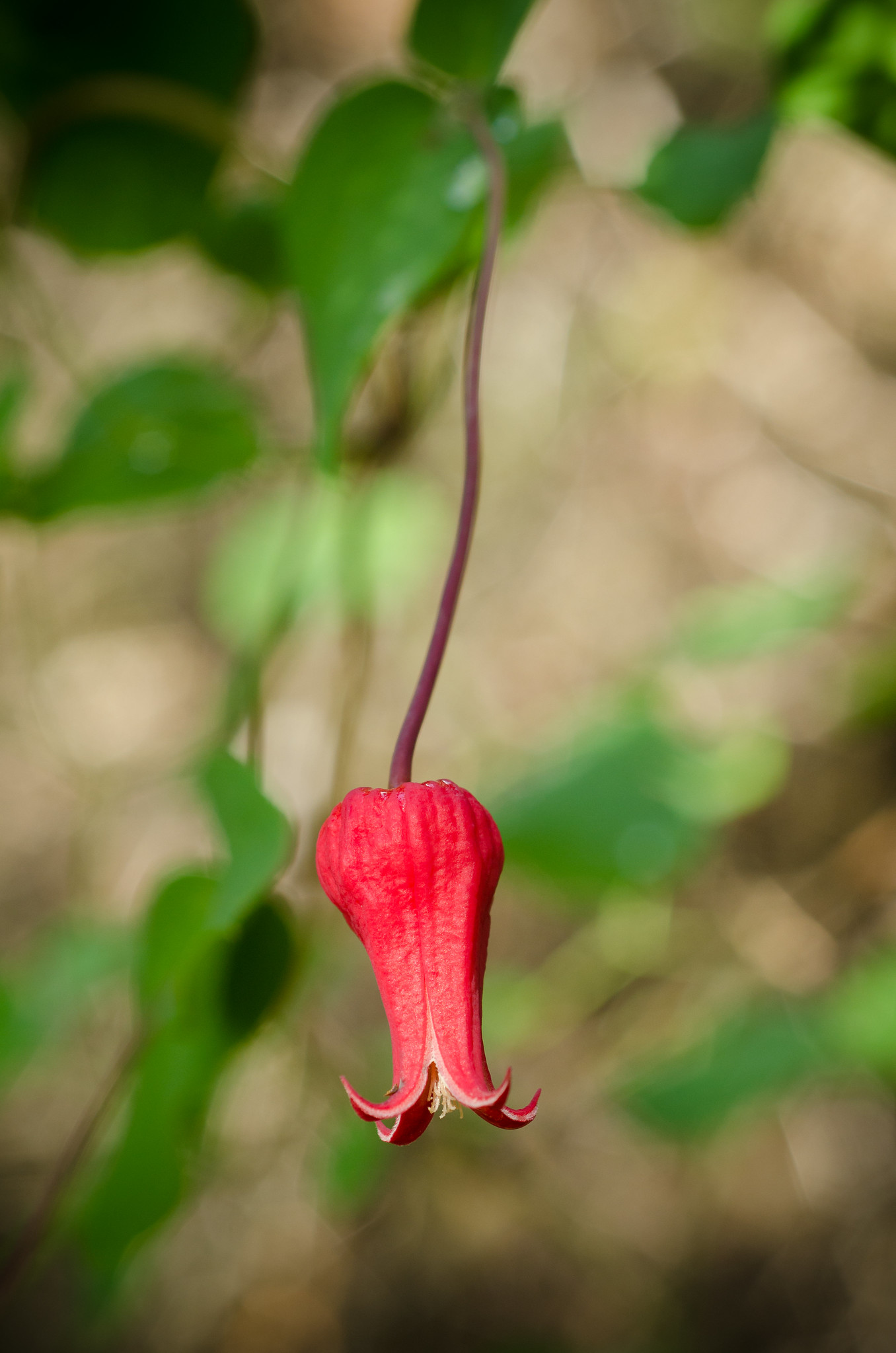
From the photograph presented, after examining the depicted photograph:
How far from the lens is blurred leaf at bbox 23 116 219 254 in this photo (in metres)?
0.48

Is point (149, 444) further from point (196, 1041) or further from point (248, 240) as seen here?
point (196, 1041)

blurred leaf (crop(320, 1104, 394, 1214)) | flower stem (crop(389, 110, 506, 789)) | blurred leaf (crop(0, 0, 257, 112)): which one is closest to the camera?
flower stem (crop(389, 110, 506, 789))

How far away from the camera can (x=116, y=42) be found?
462 mm

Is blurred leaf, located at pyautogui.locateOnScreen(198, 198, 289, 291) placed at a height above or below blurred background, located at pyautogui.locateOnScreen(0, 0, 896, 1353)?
above

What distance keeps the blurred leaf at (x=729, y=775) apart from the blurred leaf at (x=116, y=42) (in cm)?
59

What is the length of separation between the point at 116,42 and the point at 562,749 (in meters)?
0.59

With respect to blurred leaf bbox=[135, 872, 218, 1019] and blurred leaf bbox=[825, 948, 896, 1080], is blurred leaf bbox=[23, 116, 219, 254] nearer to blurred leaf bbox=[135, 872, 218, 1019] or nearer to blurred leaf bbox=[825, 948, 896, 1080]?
blurred leaf bbox=[135, 872, 218, 1019]

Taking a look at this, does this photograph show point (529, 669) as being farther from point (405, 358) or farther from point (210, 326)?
point (405, 358)

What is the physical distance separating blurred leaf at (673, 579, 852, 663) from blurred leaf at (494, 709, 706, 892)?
109mm

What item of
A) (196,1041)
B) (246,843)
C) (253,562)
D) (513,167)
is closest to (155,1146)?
(196,1041)

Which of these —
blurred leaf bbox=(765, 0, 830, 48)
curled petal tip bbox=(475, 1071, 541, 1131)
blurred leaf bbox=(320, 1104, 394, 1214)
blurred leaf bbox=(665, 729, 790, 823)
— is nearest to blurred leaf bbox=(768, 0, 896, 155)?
blurred leaf bbox=(765, 0, 830, 48)

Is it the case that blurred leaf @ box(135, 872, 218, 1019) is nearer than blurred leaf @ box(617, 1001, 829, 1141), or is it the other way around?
blurred leaf @ box(135, 872, 218, 1019)

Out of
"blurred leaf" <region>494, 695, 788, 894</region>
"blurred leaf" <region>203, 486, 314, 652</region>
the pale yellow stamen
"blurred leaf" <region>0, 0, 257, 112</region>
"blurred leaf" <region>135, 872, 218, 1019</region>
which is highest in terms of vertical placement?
"blurred leaf" <region>0, 0, 257, 112</region>

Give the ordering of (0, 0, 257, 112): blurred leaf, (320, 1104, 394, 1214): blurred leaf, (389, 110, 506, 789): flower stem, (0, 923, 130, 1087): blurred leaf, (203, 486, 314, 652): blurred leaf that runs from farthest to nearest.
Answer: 1. (203, 486, 314, 652): blurred leaf
2. (320, 1104, 394, 1214): blurred leaf
3. (0, 923, 130, 1087): blurred leaf
4. (0, 0, 257, 112): blurred leaf
5. (389, 110, 506, 789): flower stem
